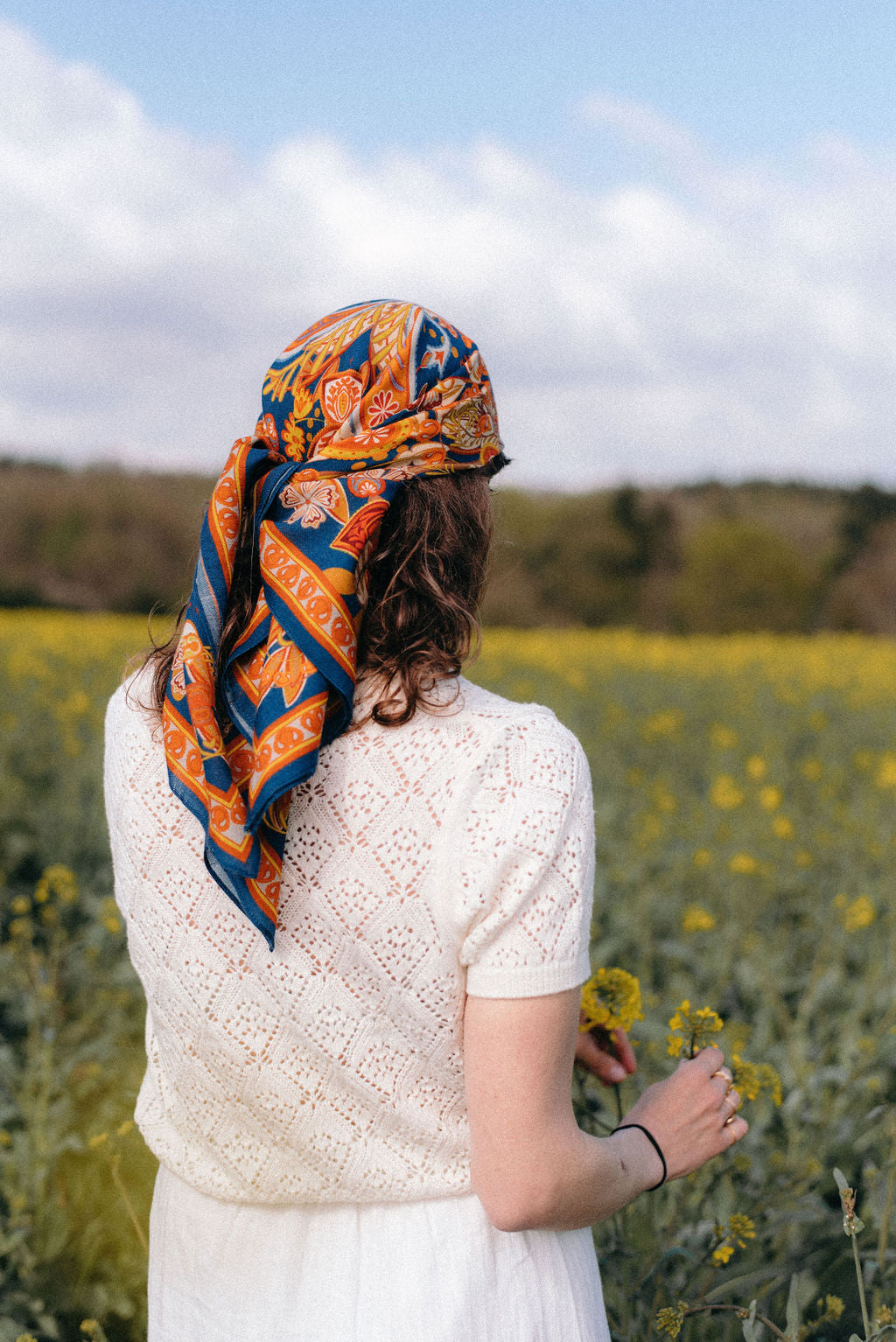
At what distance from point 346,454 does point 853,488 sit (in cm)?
1956

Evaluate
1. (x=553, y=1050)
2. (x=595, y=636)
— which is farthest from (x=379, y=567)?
(x=595, y=636)

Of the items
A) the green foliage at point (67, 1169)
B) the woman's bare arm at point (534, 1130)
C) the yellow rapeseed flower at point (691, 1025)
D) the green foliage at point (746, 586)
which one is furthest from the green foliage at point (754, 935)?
the green foliage at point (746, 586)

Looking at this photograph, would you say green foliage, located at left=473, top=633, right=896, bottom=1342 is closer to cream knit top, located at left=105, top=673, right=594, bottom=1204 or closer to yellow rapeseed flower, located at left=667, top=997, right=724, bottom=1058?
yellow rapeseed flower, located at left=667, top=997, right=724, bottom=1058

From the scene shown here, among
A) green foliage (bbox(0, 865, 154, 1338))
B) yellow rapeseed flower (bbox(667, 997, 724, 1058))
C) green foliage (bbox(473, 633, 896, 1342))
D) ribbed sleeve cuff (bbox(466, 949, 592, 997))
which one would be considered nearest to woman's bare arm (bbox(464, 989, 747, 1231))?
ribbed sleeve cuff (bbox(466, 949, 592, 997))

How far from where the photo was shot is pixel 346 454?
1.01 metres

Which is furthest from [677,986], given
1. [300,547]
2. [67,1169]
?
[300,547]

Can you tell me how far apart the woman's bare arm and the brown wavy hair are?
0.26 m

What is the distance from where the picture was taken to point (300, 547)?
976 millimetres

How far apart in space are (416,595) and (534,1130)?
46cm

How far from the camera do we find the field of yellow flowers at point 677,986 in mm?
1808

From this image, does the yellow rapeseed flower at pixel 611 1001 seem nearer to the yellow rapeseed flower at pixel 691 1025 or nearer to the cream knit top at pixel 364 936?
the yellow rapeseed flower at pixel 691 1025

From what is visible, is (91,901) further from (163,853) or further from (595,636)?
(595,636)

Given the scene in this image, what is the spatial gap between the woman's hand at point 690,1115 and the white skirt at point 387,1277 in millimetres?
132

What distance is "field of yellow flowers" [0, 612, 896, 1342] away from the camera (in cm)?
181
